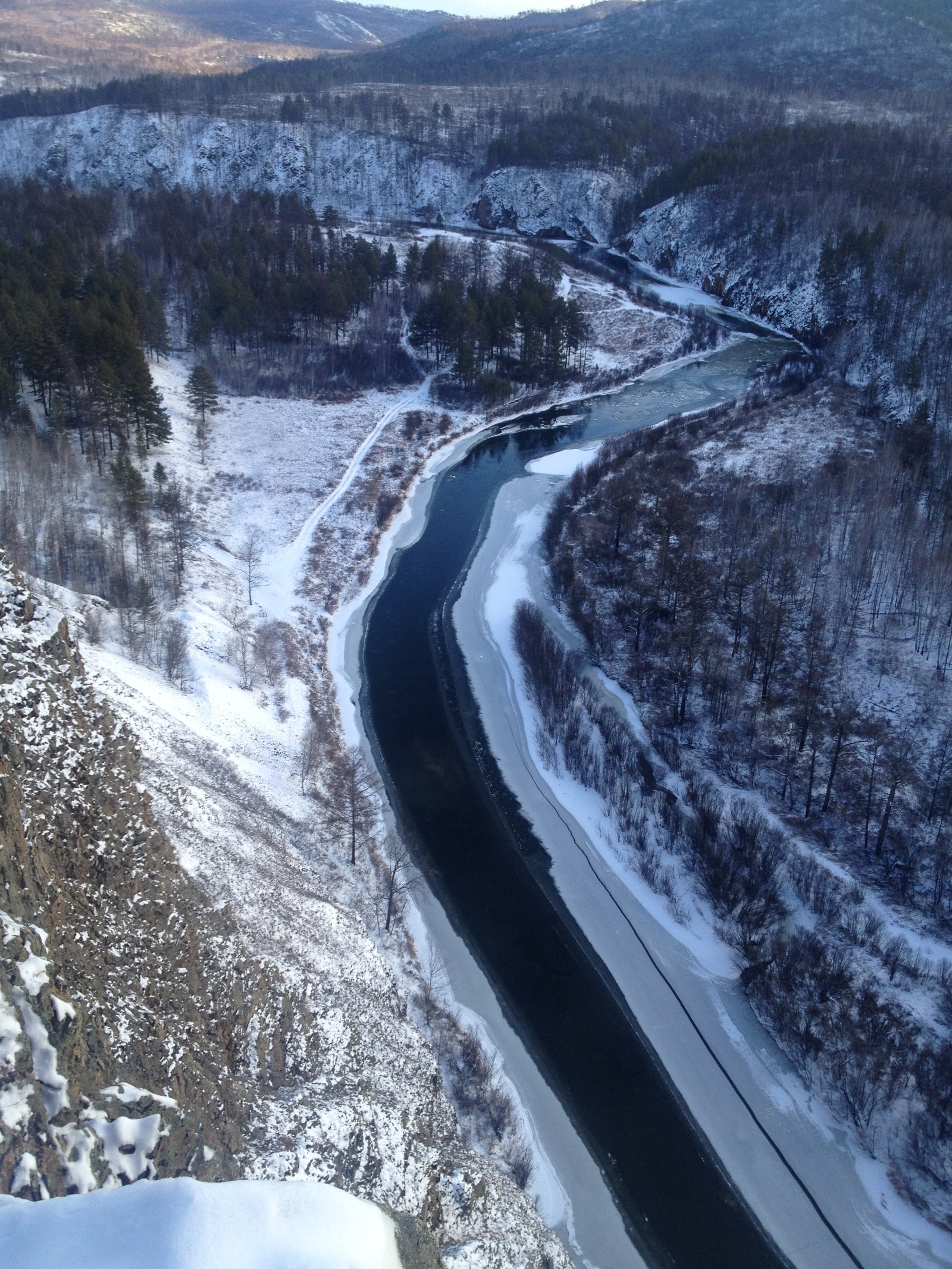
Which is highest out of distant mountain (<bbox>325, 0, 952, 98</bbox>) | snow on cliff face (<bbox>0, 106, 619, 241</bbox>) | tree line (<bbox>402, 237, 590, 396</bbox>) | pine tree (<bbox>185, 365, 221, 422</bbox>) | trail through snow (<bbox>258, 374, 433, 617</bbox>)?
distant mountain (<bbox>325, 0, 952, 98</bbox>)

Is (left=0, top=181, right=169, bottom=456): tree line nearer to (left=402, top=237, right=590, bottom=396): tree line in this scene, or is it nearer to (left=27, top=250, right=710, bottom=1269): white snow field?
(left=27, top=250, right=710, bottom=1269): white snow field

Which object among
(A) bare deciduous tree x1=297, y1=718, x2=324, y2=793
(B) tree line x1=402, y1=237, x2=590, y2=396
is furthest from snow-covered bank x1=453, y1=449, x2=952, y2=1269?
(B) tree line x1=402, y1=237, x2=590, y2=396

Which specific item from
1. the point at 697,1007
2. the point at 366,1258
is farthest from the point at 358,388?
the point at 366,1258

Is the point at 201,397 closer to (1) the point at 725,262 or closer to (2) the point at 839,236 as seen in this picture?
(2) the point at 839,236

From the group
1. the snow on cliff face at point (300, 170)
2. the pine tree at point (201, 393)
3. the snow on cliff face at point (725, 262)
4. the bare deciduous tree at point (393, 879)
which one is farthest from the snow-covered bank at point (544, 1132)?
the snow on cliff face at point (300, 170)

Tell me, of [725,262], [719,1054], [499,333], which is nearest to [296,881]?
[719,1054]
